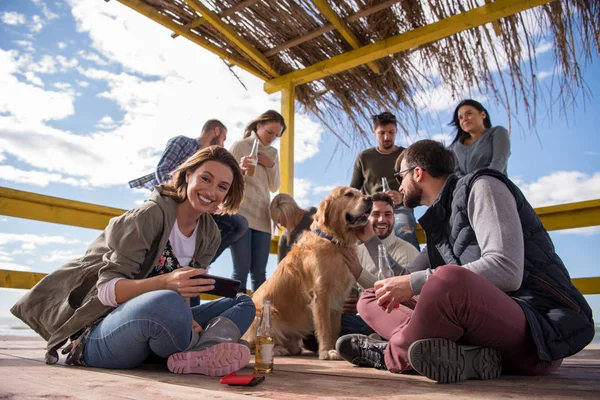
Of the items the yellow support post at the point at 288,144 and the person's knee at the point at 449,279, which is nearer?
the person's knee at the point at 449,279

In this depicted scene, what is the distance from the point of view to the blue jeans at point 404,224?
4.10m

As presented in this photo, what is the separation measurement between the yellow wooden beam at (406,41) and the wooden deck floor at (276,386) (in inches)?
118

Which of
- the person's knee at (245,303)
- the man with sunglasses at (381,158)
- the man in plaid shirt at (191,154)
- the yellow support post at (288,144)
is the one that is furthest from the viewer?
the yellow support post at (288,144)

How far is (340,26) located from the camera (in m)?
4.13

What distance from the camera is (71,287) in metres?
2.16

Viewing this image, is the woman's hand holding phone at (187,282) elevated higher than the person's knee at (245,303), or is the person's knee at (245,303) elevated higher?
the woman's hand holding phone at (187,282)

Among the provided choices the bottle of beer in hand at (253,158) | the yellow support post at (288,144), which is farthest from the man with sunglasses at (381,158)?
the bottle of beer in hand at (253,158)

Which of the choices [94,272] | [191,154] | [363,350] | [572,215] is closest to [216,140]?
[191,154]

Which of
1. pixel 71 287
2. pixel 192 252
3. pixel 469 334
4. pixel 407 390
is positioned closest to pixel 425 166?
pixel 469 334

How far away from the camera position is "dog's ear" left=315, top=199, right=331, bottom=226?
3789 millimetres

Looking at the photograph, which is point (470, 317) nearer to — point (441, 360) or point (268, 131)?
point (441, 360)

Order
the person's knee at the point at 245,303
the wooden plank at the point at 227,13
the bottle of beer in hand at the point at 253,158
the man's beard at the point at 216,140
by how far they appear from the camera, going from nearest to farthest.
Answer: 1. the person's knee at the point at 245,303
2. the wooden plank at the point at 227,13
3. the man's beard at the point at 216,140
4. the bottle of beer in hand at the point at 253,158

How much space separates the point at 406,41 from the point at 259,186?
6.72 feet

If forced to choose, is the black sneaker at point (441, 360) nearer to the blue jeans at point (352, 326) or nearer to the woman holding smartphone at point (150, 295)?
the woman holding smartphone at point (150, 295)
